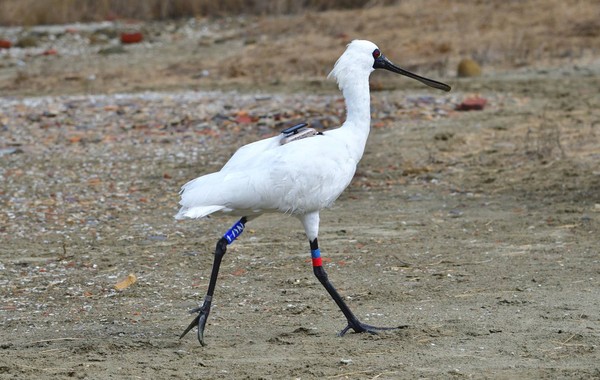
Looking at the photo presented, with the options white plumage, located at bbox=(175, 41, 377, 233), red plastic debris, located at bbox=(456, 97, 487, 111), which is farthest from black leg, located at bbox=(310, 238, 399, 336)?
red plastic debris, located at bbox=(456, 97, 487, 111)

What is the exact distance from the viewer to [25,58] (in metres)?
20.4

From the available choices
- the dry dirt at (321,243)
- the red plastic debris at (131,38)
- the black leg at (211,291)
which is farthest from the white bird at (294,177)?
the red plastic debris at (131,38)

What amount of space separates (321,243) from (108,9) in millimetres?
17003

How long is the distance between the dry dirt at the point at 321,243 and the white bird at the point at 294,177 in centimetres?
48

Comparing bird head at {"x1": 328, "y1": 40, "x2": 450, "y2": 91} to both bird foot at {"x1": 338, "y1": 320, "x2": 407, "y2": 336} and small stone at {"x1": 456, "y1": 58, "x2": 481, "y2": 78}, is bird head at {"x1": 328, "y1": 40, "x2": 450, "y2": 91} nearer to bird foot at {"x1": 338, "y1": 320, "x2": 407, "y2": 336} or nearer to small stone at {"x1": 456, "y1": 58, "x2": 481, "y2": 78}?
bird foot at {"x1": 338, "y1": 320, "x2": 407, "y2": 336}

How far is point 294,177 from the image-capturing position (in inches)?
245

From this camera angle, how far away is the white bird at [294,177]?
6.15 meters

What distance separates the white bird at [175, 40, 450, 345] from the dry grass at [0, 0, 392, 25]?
17396mm

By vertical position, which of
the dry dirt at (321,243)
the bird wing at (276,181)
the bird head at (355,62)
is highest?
the bird head at (355,62)

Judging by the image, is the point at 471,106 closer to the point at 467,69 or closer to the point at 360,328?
the point at 467,69

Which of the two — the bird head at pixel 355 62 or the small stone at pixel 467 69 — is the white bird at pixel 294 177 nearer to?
the bird head at pixel 355 62

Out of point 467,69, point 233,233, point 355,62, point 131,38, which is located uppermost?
point 355,62

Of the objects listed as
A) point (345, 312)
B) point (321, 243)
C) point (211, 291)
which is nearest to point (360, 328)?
point (345, 312)

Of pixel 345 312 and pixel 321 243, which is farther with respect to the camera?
pixel 321 243
